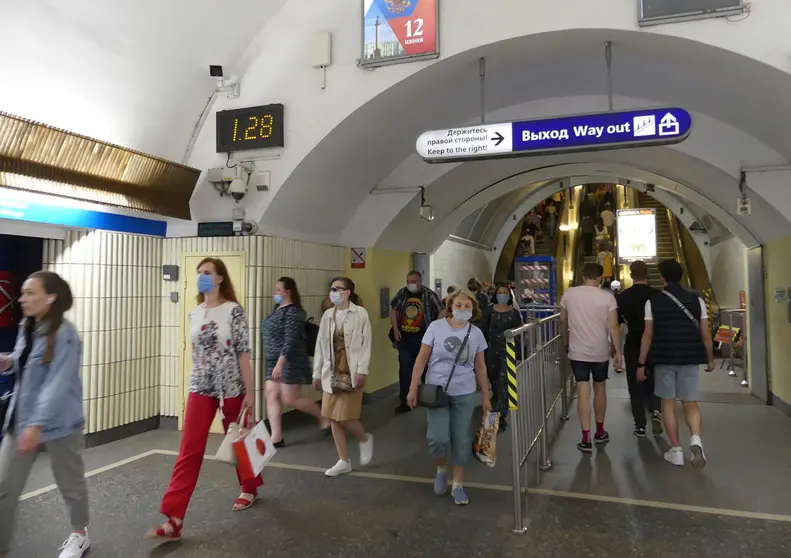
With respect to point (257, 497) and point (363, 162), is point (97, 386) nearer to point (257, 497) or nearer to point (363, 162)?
point (257, 497)

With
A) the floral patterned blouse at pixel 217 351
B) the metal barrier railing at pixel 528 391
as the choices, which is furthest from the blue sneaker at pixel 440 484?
the floral patterned blouse at pixel 217 351

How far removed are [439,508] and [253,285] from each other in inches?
124

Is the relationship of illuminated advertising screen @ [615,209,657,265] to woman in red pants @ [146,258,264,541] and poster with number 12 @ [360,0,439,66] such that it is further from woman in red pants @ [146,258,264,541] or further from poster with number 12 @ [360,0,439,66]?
woman in red pants @ [146,258,264,541]

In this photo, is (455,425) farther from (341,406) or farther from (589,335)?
(589,335)

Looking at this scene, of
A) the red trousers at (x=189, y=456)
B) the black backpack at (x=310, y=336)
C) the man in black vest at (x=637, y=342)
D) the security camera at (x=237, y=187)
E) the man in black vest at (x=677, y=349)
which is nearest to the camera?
the red trousers at (x=189, y=456)

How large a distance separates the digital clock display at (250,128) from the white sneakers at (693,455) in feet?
15.6

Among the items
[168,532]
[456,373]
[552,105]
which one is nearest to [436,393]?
[456,373]

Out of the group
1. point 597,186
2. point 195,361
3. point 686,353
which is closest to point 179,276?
point 195,361

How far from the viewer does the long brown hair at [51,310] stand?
2918mm

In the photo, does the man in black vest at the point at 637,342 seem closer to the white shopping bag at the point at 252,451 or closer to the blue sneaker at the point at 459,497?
the blue sneaker at the point at 459,497

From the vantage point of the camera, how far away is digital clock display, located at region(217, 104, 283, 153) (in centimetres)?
577

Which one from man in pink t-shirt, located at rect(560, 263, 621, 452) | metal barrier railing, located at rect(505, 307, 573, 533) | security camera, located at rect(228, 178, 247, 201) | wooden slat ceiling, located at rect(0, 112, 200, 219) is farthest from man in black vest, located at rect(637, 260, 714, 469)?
wooden slat ceiling, located at rect(0, 112, 200, 219)

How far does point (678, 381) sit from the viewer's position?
473 cm

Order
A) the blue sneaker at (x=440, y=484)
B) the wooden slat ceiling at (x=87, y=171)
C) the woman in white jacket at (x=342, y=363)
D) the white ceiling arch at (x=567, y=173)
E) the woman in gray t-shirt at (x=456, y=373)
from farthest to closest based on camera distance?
→ the white ceiling arch at (x=567, y=173), the woman in white jacket at (x=342, y=363), the wooden slat ceiling at (x=87, y=171), the blue sneaker at (x=440, y=484), the woman in gray t-shirt at (x=456, y=373)
